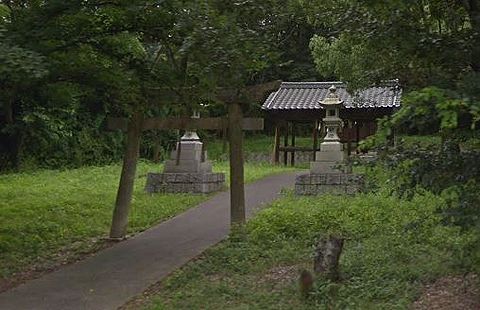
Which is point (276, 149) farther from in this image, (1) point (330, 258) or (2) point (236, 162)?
(1) point (330, 258)

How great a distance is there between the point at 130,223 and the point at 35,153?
12663mm

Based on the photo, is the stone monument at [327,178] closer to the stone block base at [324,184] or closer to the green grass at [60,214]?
the stone block base at [324,184]

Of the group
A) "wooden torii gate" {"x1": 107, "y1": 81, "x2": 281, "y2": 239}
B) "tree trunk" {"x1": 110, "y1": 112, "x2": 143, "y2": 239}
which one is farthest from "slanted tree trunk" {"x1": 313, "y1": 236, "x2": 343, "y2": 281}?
"tree trunk" {"x1": 110, "y1": 112, "x2": 143, "y2": 239}

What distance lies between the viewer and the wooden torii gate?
937cm

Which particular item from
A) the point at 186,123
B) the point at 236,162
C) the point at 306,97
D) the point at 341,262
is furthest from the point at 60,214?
the point at 306,97

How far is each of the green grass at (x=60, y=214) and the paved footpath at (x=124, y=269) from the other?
0.61 metres

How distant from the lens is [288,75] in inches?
1264

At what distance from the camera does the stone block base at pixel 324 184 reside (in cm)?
1423

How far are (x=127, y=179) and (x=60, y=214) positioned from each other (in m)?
2.77

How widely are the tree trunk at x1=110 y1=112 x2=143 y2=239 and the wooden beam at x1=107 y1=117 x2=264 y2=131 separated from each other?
19 cm

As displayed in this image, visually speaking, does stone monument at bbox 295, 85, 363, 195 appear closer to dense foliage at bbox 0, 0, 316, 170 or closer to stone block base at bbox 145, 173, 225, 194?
stone block base at bbox 145, 173, 225, 194

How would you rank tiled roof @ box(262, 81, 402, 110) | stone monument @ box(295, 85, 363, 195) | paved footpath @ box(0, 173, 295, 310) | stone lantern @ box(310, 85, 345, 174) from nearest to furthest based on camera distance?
paved footpath @ box(0, 173, 295, 310)
stone monument @ box(295, 85, 363, 195)
stone lantern @ box(310, 85, 345, 174)
tiled roof @ box(262, 81, 402, 110)

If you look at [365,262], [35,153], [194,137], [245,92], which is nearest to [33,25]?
[245,92]

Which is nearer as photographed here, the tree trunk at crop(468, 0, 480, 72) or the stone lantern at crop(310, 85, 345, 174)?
the tree trunk at crop(468, 0, 480, 72)
